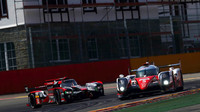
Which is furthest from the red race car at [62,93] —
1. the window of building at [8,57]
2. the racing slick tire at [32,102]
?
the window of building at [8,57]

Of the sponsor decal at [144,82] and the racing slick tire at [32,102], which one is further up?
the sponsor decal at [144,82]

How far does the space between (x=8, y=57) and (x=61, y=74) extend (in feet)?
22.8

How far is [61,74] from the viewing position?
33219 mm

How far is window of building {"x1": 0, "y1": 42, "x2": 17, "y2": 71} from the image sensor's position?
124ft

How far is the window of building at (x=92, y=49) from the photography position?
4109 cm

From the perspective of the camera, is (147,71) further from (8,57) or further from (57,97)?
(8,57)

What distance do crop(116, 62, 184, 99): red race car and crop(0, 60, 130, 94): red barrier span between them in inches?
577

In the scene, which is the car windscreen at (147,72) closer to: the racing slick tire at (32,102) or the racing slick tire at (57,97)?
the racing slick tire at (57,97)

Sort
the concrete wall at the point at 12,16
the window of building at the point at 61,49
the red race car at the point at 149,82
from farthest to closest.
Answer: the window of building at the point at 61,49
the concrete wall at the point at 12,16
the red race car at the point at 149,82

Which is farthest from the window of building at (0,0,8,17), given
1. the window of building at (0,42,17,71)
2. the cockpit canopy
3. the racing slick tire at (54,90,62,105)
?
the cockpit canopy

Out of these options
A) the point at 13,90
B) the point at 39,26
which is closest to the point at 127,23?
the point at 39,26

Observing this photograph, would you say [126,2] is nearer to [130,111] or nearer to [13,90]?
[13,90]

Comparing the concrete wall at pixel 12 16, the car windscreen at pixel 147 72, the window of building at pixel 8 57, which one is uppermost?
the concrete wall at pixel 12 16

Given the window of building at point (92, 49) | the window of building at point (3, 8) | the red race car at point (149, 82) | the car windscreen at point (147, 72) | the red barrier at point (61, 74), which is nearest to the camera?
the red race car at point (149, 82)
